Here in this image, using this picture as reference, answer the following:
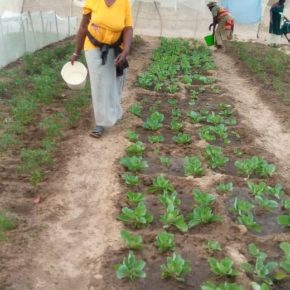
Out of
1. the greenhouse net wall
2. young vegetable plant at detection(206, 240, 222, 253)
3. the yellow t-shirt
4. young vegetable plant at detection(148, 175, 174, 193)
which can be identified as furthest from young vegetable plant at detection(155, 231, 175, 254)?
the greenhouse net wall

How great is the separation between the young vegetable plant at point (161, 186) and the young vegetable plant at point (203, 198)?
13.0 inches

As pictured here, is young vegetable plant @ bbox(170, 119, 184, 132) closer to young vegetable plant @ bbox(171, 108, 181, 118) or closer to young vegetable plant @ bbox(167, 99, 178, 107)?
young vegetable plant @ bbox(171, 108, 181, 118)

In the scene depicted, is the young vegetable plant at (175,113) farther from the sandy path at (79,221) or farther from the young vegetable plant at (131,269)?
the young vegetable plant at (131,269)

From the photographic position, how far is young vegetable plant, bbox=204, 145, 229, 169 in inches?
209

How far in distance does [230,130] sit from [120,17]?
2.18 metres

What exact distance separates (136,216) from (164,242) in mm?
452

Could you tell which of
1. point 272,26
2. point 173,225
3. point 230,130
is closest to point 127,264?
point 173,225

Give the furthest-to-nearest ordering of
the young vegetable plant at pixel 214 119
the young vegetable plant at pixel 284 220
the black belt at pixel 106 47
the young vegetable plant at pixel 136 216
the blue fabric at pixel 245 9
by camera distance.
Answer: the blue fabric at pixel 245 9, the young vegetable plant at pixel 214 119, the black belt at pixel 106 47, the young vegetable plant at pixel 284 220, the young vegetable plant at pixel 136 216

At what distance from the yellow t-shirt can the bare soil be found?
1196 millimetres

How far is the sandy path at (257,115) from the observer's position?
19.9ft

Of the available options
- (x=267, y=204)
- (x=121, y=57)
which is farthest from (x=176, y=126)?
(x=267, y=204)

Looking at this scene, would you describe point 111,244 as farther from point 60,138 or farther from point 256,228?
point 60,138

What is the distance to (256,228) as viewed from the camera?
4156mm

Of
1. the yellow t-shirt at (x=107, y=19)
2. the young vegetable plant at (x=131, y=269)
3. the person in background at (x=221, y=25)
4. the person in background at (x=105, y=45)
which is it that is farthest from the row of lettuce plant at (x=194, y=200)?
the person in background at (x=221, y=25)
